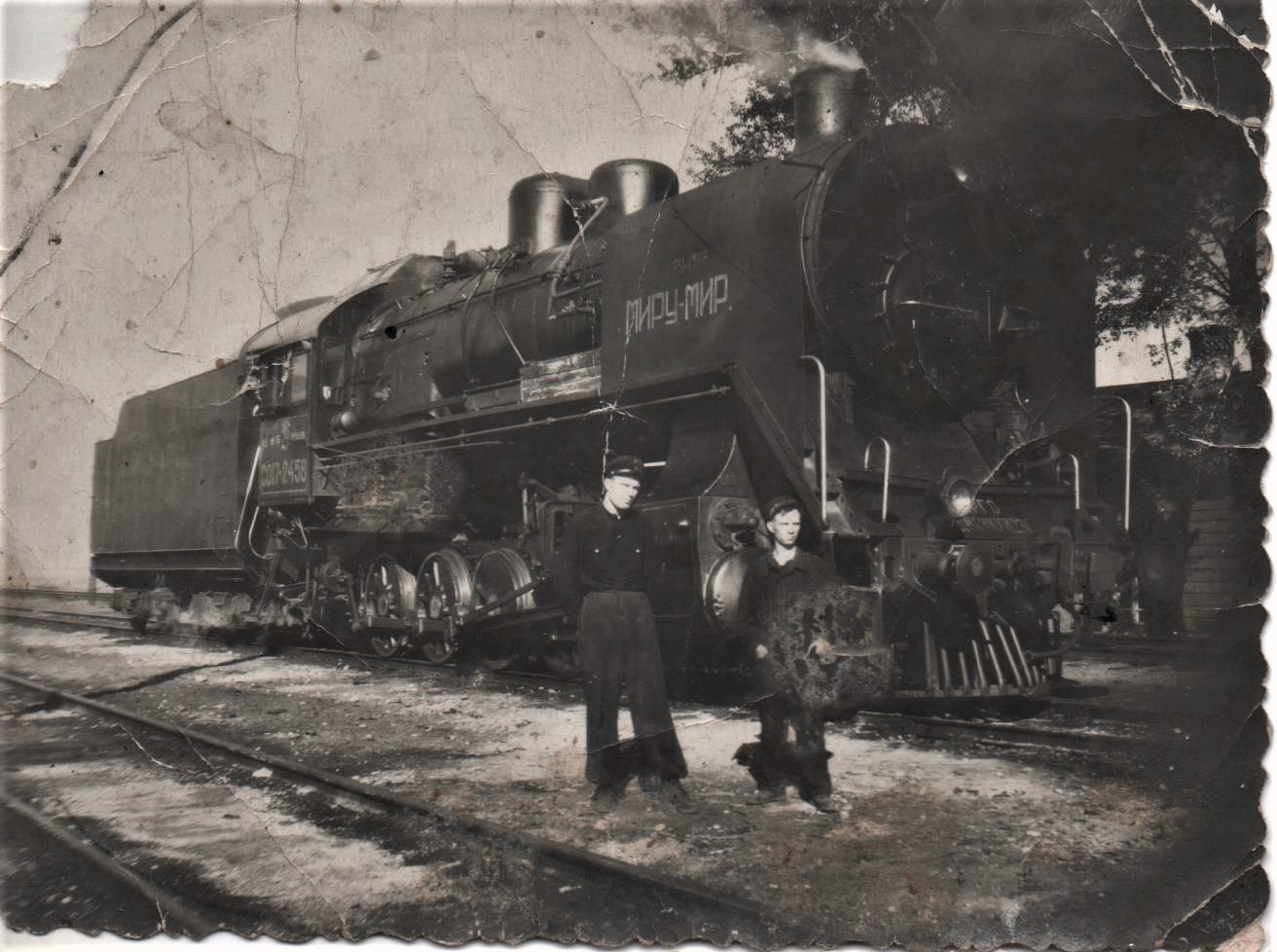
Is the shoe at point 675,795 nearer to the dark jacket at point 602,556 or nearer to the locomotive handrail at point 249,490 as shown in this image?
the dark jacket at point 602,556

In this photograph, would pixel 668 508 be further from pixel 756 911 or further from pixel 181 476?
pixel 181 476

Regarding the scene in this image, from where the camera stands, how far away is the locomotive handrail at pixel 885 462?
153 inches

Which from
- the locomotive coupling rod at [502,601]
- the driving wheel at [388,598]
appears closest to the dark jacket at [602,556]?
the locomotive coupling rod at [502,601]

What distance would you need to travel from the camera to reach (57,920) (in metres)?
3.11

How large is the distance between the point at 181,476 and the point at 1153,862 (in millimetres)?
7171

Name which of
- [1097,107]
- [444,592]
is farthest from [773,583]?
[444,592]

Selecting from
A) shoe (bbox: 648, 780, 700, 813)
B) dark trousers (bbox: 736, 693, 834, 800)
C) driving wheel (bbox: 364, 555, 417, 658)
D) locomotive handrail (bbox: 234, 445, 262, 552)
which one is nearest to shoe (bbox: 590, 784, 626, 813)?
shoe (bbox: 648, 780, 700, 813)

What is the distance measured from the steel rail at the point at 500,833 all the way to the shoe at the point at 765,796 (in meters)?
0.50

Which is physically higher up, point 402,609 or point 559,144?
point 559,144

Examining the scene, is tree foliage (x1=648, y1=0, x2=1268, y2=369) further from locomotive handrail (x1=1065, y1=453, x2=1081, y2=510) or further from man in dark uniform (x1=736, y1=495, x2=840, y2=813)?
man in dark uniform (x1=736, y1=495, x2=840, y2=813)

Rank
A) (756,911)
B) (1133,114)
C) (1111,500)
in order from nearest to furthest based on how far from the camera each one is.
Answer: (756,911) < (1133,114) < (1111,500)

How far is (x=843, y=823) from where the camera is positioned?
10.2 feet

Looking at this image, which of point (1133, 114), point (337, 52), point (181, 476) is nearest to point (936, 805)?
point (1133, 114)

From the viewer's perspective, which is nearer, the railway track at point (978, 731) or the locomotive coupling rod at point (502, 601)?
the railway track at point (978, 731)
